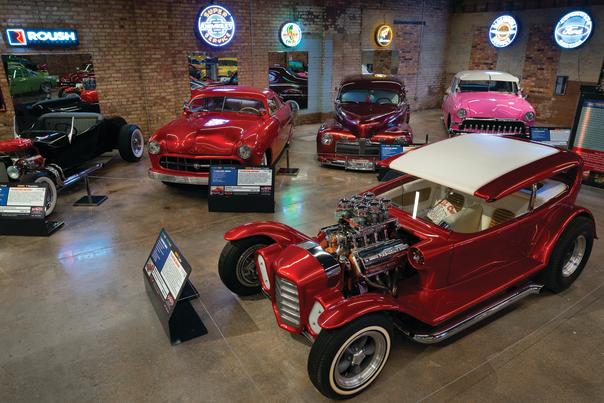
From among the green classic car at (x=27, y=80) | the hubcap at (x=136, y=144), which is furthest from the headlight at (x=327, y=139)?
the green classic car at (x=27, y=80)

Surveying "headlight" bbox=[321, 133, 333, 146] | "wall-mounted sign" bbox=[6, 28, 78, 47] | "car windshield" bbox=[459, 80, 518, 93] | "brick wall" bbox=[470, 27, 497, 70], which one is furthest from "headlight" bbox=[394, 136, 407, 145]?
"brick wall" bbox=[470, 27, 497, 70]

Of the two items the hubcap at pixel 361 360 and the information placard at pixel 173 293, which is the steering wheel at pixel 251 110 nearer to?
the information placard at pixel 173 293

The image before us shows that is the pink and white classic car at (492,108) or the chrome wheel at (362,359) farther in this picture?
the pink and white classic car at (492,108)

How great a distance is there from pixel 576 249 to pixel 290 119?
597 centimetres

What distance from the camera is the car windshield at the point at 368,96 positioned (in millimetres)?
8938

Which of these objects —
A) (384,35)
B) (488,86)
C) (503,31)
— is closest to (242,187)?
(488,86)

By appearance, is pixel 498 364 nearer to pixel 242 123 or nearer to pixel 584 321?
pixel 584 321

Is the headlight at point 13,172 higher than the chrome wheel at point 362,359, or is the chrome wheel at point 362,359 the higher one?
the headlight at point 13,172

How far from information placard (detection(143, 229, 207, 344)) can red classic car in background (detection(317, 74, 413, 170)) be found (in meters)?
4.97

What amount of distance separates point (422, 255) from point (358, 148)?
513 cm

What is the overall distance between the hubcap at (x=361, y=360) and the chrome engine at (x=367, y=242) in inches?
16.1

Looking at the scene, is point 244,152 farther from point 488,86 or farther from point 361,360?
point 488,86

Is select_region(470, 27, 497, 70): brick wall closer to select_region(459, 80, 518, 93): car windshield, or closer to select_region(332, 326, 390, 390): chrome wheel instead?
select_region(459, 80, 518, 93): car windshield

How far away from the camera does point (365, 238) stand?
3.21 m
